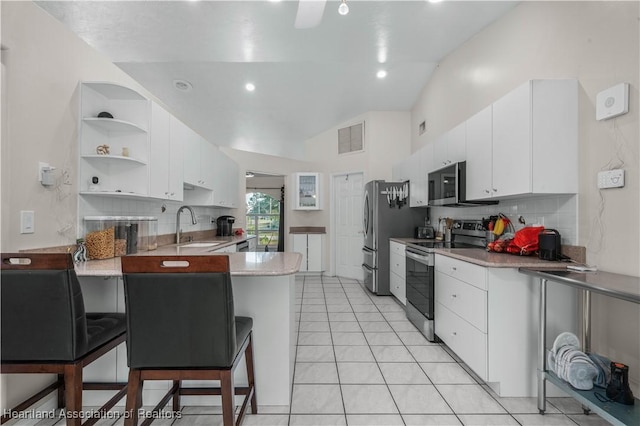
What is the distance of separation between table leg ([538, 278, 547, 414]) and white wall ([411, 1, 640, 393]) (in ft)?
1.31

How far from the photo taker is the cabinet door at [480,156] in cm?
255

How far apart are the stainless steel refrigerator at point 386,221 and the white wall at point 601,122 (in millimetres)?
2169

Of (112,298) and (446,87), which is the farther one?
(446,87)

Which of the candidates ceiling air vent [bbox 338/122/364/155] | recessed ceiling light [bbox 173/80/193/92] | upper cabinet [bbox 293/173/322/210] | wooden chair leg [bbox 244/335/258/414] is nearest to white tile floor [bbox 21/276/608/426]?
wooden chair leg [bbox 244/335/258/414]

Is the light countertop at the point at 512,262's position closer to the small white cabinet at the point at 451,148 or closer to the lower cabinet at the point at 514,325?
the lower cabinet at the point at 514,325

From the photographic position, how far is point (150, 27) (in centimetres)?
292

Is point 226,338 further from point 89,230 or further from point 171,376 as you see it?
point 89,230

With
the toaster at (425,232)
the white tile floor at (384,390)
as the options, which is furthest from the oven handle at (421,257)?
the toaster at (425,232)

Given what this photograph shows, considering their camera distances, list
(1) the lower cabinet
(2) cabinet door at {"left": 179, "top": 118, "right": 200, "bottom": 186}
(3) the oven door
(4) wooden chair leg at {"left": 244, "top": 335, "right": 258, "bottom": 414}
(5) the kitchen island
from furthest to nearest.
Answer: (2) cabinet door at {"left": 179, "top": 118, "right": 200, "bottom": 186}
(3) the oven door
(1) the lower cabinet
(5) the kitchen island
(4) wooden chair leg at {"left": 244, "top": 335, "right": 258, "bottom": 414}

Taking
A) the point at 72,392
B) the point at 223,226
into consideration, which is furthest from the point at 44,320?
the point at 223,226

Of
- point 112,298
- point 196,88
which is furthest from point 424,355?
point 196,88

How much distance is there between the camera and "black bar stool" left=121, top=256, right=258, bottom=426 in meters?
1.27

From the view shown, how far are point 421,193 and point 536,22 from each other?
2.11 metres

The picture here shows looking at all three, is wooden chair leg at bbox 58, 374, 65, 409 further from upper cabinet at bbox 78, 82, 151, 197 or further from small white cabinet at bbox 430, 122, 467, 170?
small white cabinet at bbox 430, 122, 467, 170
